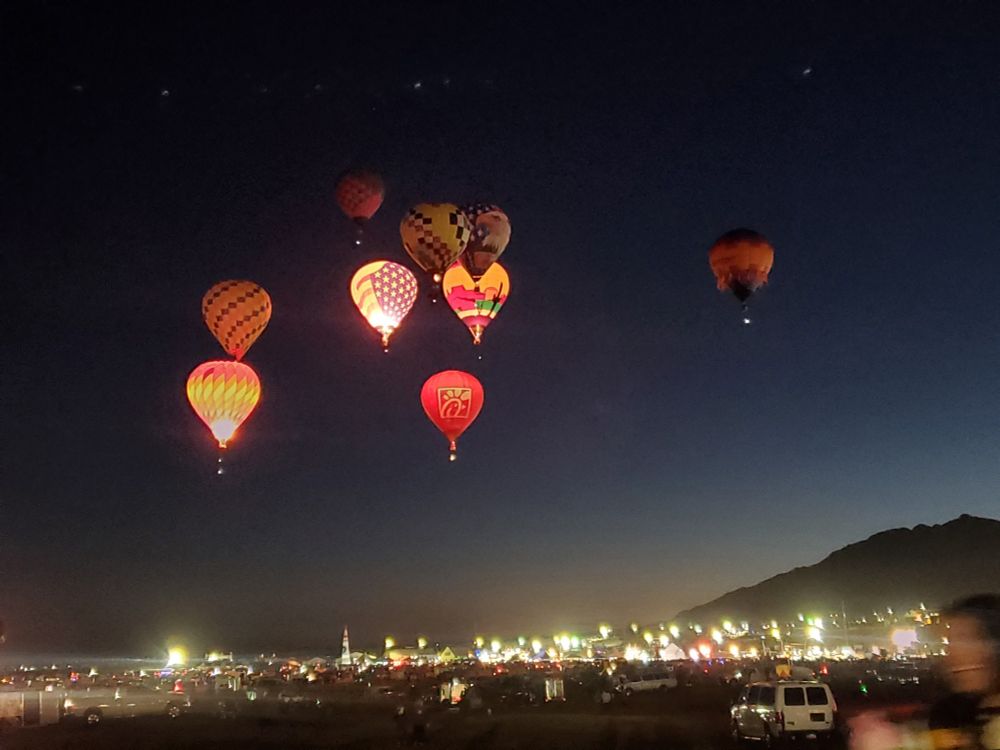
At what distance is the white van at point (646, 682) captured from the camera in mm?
42406

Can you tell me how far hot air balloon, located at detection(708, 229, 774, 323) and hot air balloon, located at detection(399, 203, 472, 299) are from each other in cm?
738

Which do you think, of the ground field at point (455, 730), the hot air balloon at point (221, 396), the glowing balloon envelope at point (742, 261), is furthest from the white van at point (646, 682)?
the hot air balloon at point (221, 396)

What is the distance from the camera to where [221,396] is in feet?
85.1

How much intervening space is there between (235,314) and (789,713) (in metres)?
18.1

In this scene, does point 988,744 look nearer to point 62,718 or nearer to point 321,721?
point 321,721

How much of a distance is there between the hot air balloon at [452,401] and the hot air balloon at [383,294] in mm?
2432

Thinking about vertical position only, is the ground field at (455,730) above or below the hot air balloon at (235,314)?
below

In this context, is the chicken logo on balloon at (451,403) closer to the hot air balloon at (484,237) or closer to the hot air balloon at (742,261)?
the hot air balloon at (484,237)

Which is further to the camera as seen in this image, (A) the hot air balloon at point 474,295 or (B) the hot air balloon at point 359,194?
(B) the hot air balloon at point 359,194

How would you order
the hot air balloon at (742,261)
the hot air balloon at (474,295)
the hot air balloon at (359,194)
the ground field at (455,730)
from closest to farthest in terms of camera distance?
the ground field at (455,730) < the hot air balloon at (742,261) < the hot air balloon at (474,295) < the hot air balloon at (359,194)

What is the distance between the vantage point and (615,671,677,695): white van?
42406mm

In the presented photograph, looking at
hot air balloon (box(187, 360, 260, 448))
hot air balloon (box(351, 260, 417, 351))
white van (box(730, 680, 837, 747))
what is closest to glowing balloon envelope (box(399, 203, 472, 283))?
hot air balloon (box(351, 260, 417, 351))

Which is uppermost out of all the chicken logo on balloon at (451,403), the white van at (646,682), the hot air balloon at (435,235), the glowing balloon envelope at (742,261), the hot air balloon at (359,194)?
the hot air balloon at (359,194)

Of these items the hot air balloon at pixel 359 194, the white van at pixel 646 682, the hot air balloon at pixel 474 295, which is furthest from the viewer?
the white van at pixel 646 682
